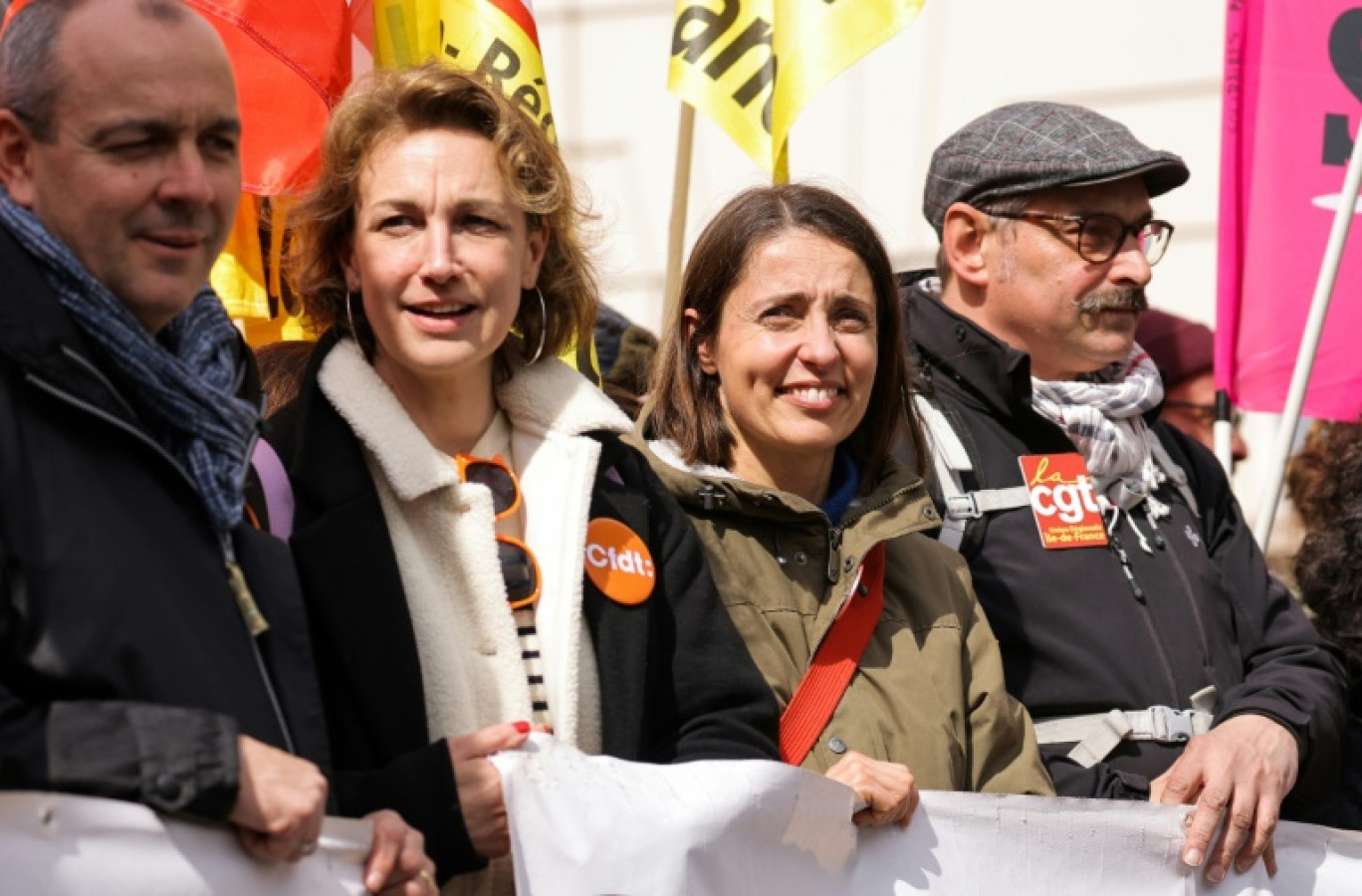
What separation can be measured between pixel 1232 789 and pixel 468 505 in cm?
145

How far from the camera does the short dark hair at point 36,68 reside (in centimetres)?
250

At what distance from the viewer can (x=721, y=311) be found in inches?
157

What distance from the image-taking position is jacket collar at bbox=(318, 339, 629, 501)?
10.3ft

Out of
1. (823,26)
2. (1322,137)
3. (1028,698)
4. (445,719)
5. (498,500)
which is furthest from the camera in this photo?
(1322,137)

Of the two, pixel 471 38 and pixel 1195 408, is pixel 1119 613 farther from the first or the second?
pixel 1195 408

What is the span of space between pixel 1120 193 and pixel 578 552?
72.9 inches

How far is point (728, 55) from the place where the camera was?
5102mm

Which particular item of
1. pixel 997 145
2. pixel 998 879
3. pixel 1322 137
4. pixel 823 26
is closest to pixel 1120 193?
pixel 997 145

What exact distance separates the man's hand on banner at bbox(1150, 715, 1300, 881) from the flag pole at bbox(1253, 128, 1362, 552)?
1.26 metres

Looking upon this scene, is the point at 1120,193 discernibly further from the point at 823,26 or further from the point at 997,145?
the point at 823,26

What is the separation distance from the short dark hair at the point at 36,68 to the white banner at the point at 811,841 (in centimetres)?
99

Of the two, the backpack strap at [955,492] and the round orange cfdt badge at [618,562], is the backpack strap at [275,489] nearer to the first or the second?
the round orange cfdt badge at [618,562]

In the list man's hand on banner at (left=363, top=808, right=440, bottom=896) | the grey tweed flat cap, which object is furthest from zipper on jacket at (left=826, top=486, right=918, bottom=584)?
man's hand on banner at (left=363, top=808, right=440, bottom=896)

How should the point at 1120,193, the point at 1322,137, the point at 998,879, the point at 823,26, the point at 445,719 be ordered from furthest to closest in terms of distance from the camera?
the point at 1322,137, the point at 823,26, the point at 1120,193, the point at 998,879, the point at 445,719
